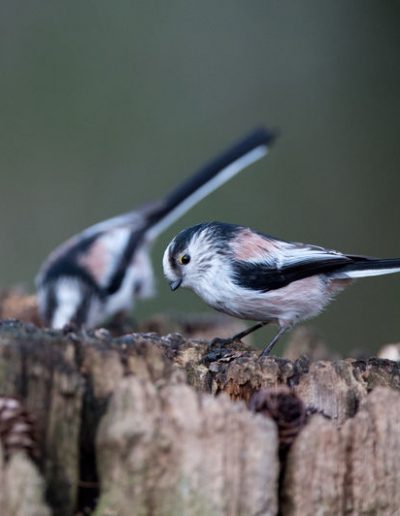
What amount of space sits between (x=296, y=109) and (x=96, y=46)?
1877 millimetres

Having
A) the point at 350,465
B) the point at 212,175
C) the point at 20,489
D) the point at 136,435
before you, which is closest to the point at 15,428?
the point at 20,489

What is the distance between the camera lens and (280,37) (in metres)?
8.09

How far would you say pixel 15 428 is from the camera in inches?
70.8

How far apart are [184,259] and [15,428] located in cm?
182

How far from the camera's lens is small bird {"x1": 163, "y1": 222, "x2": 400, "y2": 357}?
11.5ft

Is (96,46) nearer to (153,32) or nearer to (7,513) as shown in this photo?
(153,32)

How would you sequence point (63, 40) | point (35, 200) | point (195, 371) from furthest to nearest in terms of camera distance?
1. point (63, 40)
2. point (35, 200)
3. point (195, 371)

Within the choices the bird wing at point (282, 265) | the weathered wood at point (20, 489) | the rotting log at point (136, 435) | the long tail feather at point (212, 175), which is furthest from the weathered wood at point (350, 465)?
the long tail feather at point (212, 175)

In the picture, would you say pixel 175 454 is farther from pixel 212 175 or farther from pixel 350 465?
pixel 212 175

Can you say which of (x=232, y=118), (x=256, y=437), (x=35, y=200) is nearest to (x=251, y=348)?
(x=256, y=437)

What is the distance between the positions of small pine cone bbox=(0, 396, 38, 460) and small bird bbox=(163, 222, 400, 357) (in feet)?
5.65

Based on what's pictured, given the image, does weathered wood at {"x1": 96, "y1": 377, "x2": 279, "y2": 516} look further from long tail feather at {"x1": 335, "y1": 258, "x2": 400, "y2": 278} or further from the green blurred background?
the green blurred background

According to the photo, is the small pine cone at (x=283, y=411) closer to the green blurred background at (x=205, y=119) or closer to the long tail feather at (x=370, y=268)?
the long tail feather at (x=370, y=268)

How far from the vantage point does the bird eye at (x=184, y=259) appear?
11.6 feet
